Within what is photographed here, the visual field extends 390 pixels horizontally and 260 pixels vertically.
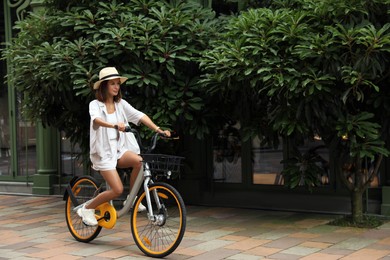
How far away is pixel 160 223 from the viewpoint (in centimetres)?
560

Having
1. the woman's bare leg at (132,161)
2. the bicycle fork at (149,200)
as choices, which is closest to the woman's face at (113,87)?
the woman's bare leg at (132,161)

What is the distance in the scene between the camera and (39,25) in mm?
8055

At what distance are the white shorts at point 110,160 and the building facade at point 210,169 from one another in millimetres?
2313

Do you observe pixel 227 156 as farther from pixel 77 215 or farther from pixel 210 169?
pixel 77 215

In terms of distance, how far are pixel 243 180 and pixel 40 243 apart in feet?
10.6

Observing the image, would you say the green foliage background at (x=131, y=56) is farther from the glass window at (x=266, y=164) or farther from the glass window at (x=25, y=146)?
the glass window at (x=25, y=146)

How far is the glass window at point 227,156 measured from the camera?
866 cm

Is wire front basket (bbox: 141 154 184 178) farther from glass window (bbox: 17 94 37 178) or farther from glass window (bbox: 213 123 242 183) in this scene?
glass window (bbox: 17 94 37 178)

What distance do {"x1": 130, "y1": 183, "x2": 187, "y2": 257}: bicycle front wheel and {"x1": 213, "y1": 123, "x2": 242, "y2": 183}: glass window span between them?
306 cm

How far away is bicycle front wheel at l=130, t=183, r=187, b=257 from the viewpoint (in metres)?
5.48

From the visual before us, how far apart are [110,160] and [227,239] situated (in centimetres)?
151

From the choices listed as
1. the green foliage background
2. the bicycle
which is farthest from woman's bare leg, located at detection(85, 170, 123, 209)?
the green foliage background

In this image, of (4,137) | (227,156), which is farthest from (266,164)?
(4,137)

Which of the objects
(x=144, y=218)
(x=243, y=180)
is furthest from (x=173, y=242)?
(x=243, y=180)
